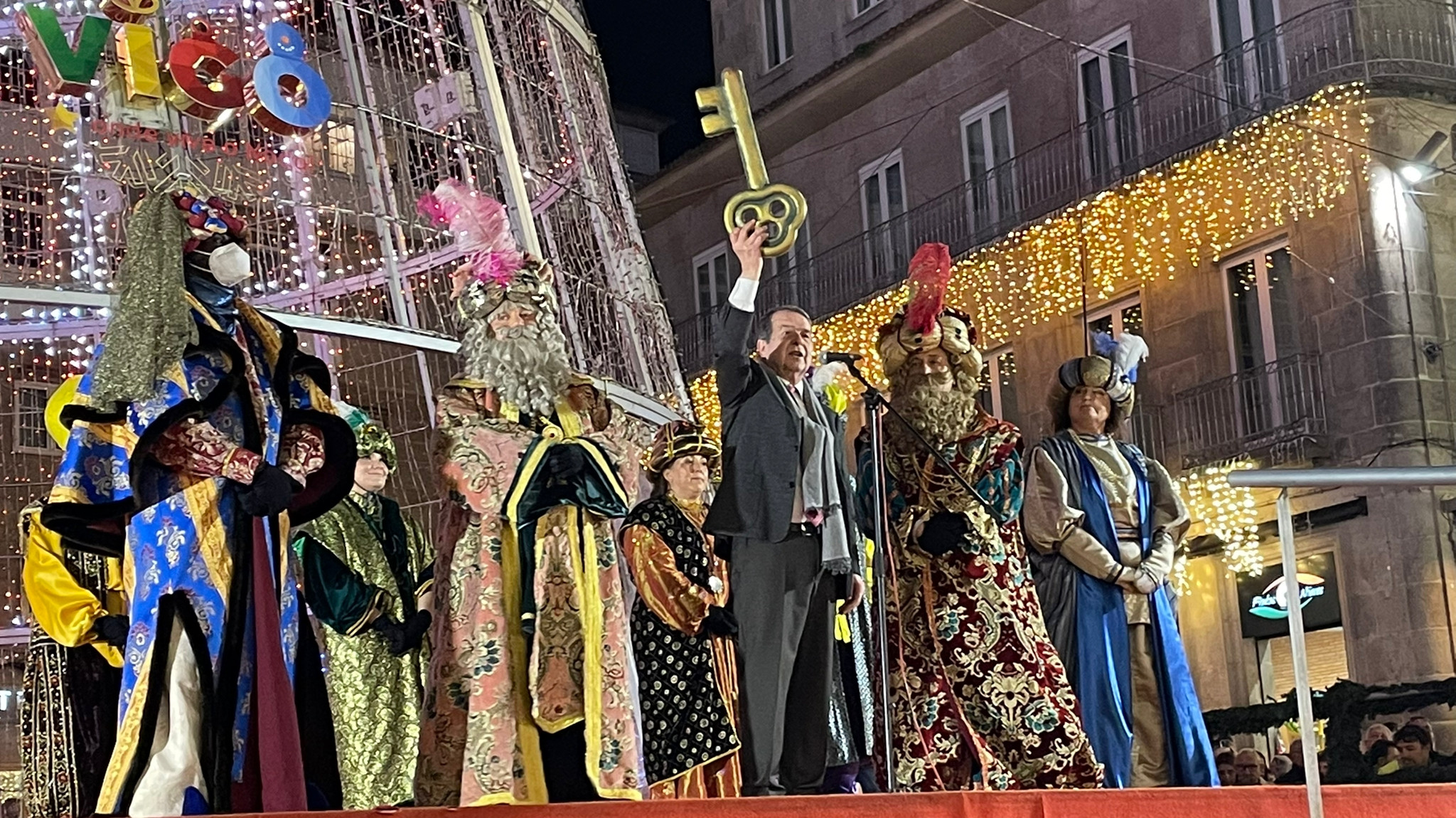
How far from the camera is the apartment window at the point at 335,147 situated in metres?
8.41

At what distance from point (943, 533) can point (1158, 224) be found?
9.22m

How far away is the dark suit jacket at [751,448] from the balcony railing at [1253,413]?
26.9 feet

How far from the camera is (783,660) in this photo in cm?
500

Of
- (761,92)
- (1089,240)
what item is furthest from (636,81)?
(1089,240)

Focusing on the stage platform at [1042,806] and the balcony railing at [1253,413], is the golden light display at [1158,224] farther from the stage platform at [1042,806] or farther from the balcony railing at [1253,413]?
the stage platform at [1042,806]

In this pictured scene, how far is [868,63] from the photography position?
15.9 meters

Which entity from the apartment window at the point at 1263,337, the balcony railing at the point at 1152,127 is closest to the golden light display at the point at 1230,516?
the apartment window at the point at 1263,337

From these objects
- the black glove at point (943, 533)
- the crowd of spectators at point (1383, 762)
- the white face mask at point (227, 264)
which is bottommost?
the crowd of spectators at point (1383, 762)

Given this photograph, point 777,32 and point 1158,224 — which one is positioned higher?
point 777,32

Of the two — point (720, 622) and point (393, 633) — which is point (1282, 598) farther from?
point (393, 633)

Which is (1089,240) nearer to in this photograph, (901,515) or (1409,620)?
(1409,620)

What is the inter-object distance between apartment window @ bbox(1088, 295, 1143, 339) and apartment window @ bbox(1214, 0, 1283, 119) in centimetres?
179

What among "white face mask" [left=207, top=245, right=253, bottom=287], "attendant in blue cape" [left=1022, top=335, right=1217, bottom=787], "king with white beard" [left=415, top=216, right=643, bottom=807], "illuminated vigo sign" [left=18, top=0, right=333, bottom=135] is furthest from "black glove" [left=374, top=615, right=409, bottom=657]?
"illuminated vigo sign" [left=18, top=0, right=333, bottom=135]

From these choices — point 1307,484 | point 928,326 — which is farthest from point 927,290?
point 1307,484
